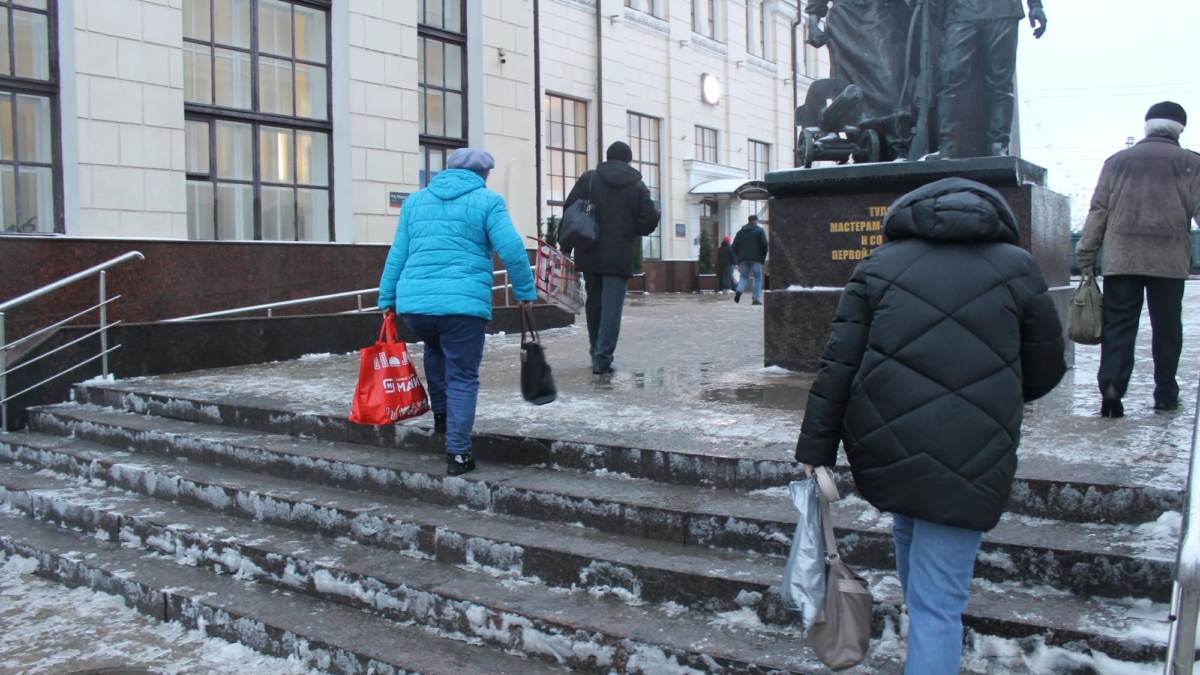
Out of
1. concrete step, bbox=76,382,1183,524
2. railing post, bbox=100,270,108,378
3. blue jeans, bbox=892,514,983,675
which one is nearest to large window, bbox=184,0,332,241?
railing post, bbox=100,270,108,378

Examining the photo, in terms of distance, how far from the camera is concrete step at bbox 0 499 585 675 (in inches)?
157

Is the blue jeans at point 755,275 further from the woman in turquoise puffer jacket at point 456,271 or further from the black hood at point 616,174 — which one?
the woman in turquoise puffer jacket at point 456,271

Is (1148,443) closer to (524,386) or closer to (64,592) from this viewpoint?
(524,386)

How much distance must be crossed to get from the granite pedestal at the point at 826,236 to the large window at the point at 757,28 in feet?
74.4

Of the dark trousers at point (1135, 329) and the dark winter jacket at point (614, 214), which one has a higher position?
the dark winter jacket at point (614, 214)

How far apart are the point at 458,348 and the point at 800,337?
3.53 m

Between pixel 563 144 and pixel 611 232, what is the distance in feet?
49.0

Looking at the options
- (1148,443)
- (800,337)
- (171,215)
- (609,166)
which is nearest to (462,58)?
(171,215)

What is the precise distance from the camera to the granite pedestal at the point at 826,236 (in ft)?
24.6

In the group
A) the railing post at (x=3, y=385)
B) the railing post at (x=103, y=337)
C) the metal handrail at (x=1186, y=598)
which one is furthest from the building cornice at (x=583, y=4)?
the metal handrail at (x=1186, y=598)

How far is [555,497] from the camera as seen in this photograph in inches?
191

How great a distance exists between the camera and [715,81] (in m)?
27.4

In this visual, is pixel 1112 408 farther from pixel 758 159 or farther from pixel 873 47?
pixel 758 159

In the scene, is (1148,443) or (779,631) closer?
(779,631)
